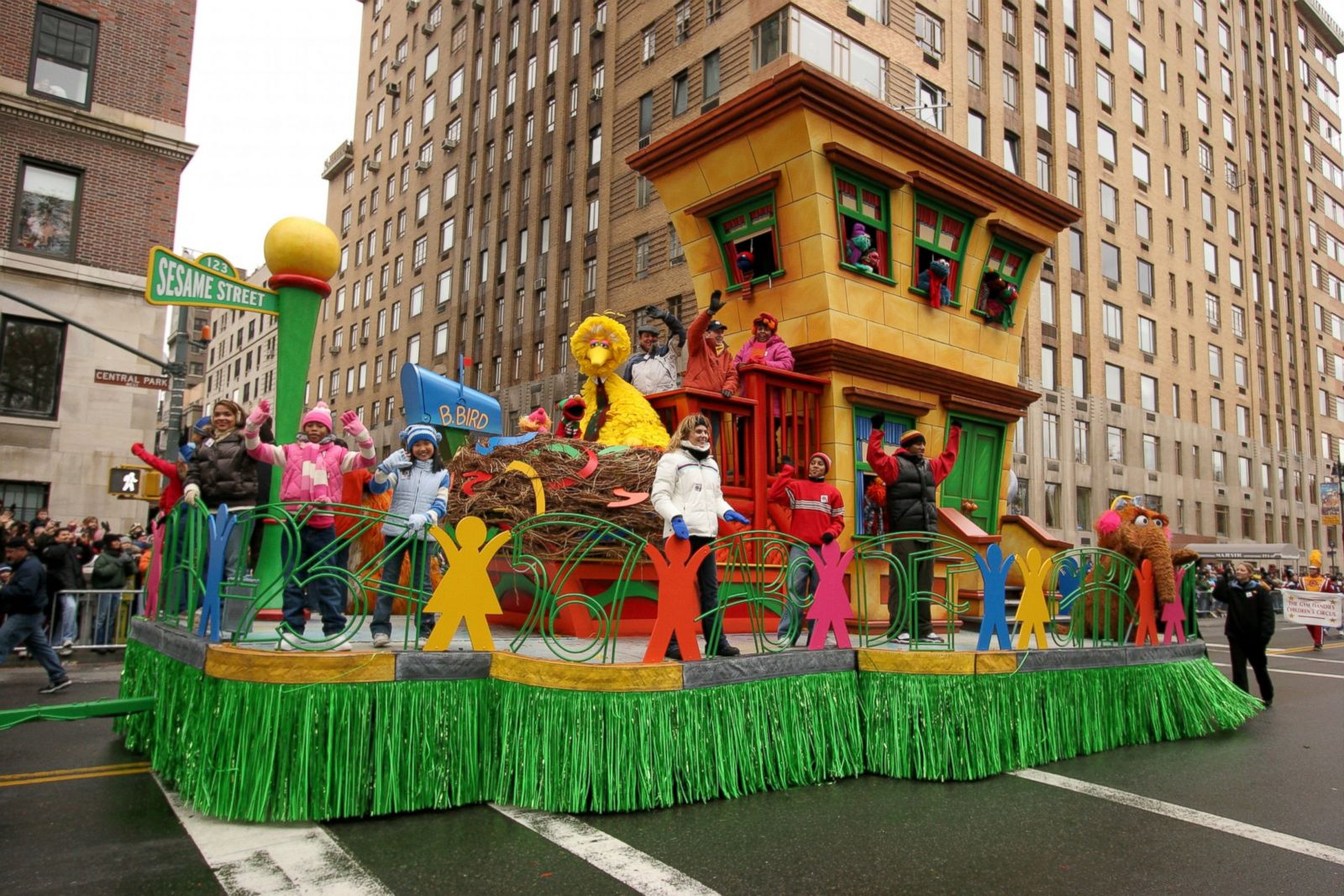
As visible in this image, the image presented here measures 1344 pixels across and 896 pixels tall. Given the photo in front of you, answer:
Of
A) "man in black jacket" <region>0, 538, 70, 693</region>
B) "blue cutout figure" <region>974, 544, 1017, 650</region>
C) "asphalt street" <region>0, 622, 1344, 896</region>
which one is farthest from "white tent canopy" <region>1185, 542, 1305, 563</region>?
"man in black jacket" <region>0, 538, 70, 693</region>

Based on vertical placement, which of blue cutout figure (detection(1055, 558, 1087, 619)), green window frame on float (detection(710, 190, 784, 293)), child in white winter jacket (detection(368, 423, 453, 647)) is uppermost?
green window frame on float (detection(710, 190, 784, 293))

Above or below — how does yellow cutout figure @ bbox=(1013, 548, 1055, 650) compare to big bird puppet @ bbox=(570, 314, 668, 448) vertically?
below

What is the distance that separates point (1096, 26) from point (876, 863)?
42.5 metres

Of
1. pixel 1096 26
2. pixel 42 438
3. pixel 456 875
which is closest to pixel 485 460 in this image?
pixel 456 875

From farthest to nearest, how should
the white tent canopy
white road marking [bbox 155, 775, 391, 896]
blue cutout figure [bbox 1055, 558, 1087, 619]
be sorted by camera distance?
the white tent canopy
blue cutout figure [bbox 1055, 558, 1087, 619]
white road marking [bbox 155, 775, 391, 896]

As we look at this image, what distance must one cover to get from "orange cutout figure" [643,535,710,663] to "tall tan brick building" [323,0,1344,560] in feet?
76.5

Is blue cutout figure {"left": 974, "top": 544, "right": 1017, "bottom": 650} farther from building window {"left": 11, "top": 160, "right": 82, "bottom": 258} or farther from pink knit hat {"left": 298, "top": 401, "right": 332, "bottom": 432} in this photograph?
building window {"left": 11, "top": 160, "right": 82, "bottom": 258}

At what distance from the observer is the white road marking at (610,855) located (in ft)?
13.5

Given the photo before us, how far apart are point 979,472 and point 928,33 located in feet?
80.9

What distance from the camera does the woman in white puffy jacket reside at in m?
5.89

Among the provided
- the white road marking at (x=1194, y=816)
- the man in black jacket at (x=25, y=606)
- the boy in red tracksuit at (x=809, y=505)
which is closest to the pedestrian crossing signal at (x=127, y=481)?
the man in black jacket at (x=25, y=606)

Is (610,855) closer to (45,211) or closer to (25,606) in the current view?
(25,606)

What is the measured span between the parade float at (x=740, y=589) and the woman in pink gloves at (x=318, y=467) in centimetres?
26

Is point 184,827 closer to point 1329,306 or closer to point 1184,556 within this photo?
point 1184,556
